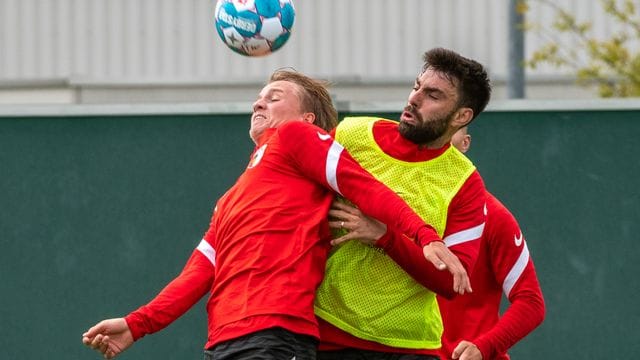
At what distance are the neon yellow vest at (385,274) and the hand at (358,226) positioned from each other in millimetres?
145

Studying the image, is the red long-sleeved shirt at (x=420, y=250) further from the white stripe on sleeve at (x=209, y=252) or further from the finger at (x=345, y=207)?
the white stripe on sleeve at (x=209, y=252)

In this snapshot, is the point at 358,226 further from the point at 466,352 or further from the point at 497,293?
the point at 497,293

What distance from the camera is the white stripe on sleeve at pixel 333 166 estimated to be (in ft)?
16.8

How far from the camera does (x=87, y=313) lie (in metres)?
8.43

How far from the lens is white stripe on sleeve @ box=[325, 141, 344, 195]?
513 cm

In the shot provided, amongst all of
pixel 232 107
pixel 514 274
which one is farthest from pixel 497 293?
pixel 232 107

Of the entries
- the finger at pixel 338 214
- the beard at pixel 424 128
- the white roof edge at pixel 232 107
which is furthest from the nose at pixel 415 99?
the white roof edge at pixel 232 107

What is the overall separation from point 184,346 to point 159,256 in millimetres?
511

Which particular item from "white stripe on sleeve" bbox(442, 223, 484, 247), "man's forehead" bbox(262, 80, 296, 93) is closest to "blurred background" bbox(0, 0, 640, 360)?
"man's forehead" bbox(262, 80, 296, 93)

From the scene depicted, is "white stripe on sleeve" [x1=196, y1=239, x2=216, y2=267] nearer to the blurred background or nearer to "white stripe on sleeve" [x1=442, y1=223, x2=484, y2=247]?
"white stripe on sleeve" [x1=442, y1=223, x2=484, y2=247]

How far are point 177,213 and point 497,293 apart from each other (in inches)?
101

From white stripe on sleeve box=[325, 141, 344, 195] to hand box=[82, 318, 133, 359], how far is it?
886mm

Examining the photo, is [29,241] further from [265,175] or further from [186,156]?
[265,175]

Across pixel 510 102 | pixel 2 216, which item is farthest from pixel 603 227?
pixel 2 216
